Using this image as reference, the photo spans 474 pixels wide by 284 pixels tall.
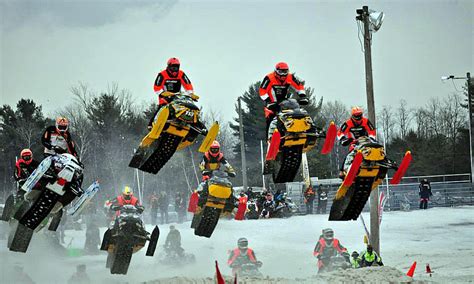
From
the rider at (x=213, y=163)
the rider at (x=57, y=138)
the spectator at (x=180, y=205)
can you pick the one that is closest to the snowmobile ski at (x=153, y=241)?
the rider at (x=213, y=163)

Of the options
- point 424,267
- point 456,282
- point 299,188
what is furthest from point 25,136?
point 424,267

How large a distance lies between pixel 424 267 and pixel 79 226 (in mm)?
12271

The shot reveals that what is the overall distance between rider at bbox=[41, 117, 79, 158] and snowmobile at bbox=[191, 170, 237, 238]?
9.88 feet

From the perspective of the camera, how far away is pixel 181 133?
Answer: 12859mm

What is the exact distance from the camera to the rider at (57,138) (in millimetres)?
13131

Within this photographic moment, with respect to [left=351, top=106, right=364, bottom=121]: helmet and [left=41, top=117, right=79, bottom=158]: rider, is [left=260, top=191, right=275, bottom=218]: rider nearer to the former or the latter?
[left=351, top=106, right=364, bottom=121]: helmet

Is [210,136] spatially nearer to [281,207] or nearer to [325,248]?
[281,207]

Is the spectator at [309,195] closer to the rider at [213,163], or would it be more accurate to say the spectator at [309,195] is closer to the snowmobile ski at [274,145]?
the rider at [213,163]

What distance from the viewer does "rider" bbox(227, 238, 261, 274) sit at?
720 inches

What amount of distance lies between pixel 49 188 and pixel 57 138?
1.03 metres

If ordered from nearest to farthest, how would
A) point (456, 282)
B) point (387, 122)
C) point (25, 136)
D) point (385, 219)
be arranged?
point (25, 136) → point (456, 282) → point (385, 219) → point (387, 122)

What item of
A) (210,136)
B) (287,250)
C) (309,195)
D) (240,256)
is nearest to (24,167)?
(210,136)

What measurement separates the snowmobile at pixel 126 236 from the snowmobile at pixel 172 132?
2.35 metres

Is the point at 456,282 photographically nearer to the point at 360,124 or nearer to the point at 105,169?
the point at 360,124
